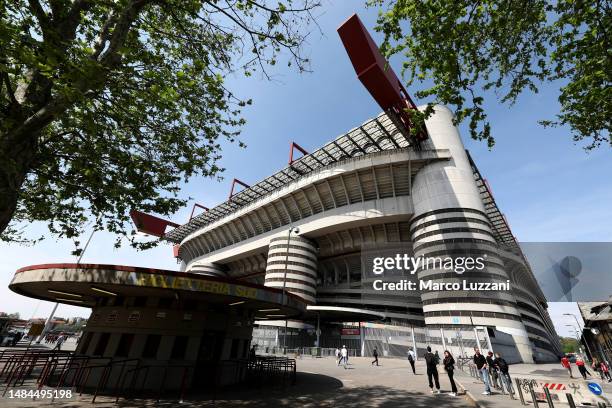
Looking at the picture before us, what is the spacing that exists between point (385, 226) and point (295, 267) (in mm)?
15026

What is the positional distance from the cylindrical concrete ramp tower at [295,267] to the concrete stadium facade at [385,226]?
0.53 feet

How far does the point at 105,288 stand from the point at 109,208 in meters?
2.92

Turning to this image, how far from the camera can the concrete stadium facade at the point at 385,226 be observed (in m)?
30.1

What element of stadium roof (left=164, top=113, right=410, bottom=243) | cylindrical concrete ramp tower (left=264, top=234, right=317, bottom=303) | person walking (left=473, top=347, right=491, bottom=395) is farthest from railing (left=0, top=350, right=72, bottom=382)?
stadium roof (left=164, top=113, right=410, bottom=243)

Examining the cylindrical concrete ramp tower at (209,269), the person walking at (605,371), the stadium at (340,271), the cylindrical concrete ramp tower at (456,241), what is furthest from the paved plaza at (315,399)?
the cylindrical concrete ramp tower at (209,269)

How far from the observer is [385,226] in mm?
41125

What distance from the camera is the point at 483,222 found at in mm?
32969

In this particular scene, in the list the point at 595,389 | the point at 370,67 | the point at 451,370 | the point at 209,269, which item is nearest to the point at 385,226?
the point at 370,67
